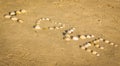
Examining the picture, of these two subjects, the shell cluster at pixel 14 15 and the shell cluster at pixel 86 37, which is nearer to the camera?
the shell cluster at pixel 86 37

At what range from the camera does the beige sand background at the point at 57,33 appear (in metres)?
4.75

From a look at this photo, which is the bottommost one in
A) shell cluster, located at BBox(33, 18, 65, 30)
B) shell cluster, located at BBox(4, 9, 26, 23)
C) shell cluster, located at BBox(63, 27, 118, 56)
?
shell cluster, located at BBox(63, 27, 118, 56)

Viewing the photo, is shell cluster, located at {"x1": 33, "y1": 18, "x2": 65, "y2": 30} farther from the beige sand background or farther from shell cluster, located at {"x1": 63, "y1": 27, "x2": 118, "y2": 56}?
shell cluster, located at {"x1": 63, "y1": 27, "x2": 118, "y2": 56}

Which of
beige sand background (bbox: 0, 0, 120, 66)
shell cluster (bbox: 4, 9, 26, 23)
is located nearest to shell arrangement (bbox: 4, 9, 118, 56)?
shell cluster (bbox: 4, 9, 26, 23)

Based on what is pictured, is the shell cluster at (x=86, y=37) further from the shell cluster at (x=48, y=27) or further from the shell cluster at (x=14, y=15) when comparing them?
the shell cluster at (x=14, y=15)

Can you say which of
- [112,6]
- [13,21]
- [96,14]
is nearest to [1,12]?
[13,21]

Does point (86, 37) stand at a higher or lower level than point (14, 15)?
lower

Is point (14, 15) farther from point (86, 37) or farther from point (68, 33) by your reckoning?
point (86, 37)

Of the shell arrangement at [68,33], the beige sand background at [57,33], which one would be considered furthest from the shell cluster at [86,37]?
the beige sand background at [57,33]

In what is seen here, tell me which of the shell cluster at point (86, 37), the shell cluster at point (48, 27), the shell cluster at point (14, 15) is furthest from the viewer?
the shell cluster at point (14, 15)

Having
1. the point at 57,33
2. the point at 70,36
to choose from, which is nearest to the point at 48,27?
the point at 57,33

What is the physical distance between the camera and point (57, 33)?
5.76m

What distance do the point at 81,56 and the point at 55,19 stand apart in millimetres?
1845

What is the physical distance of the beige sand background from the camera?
4.75 m
